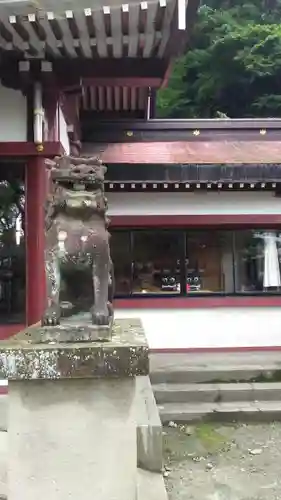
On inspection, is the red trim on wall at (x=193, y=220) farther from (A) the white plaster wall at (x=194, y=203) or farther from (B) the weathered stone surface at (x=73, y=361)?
(B) the weathered stone surface at (x=73, y=361)

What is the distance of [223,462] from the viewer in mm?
5277

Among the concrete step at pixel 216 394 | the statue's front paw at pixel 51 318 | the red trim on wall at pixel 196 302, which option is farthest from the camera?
the red trim on wall at pixel 196 302

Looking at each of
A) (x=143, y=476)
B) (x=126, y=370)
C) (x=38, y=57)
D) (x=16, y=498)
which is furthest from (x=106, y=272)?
(x=38, y=57)

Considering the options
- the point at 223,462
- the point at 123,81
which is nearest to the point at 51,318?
the point at 223,462

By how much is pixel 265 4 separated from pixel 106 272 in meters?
22.1

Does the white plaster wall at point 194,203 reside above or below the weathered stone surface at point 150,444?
above

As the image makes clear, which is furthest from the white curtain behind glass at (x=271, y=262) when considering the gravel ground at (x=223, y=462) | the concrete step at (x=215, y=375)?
the gravel ground at (x=223, y=462)

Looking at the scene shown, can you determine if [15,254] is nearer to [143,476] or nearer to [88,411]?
[143,476]

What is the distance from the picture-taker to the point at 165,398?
6801mm

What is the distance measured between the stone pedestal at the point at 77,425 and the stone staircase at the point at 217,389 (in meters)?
3.62

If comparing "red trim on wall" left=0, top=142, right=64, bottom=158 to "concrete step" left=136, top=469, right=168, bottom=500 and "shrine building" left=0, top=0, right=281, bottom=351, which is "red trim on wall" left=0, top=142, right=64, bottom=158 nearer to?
"shrine building" left=0, top=0, right=281, bottom=351

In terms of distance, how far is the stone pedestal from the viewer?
2.74 m

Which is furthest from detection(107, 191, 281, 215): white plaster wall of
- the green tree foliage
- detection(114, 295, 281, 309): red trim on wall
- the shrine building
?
the green tree foliage

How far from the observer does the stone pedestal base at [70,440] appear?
9.08ft
